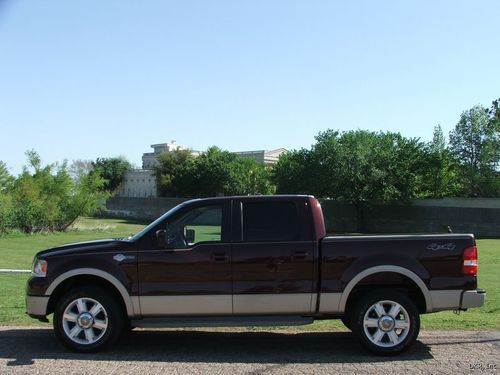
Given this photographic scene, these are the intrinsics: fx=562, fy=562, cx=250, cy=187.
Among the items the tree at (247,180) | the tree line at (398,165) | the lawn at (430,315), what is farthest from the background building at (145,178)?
the lawn at (430,315)

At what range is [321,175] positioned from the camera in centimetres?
5350

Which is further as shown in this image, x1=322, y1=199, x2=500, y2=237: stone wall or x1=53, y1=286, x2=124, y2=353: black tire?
x1=322, y1=199, x2=500, y2=237: stone wall

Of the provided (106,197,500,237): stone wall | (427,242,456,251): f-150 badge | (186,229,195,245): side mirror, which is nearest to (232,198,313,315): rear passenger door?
(186,229,195,245): side mirror

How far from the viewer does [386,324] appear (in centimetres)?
671

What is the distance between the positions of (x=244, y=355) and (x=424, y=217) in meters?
45.9

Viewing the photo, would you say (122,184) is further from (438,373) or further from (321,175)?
(438,373)

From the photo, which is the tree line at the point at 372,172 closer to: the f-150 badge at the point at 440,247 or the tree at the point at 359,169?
the tree at the point at 359,169

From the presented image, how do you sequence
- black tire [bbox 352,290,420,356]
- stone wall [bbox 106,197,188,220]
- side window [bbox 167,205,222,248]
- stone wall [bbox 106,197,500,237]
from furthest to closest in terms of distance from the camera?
stone wall [bbox 106,197,188,220], stone wall [bbox 106,197,500,237], side window [bbox 167,205,222,248], black tire [bbox 352,290,420,356]

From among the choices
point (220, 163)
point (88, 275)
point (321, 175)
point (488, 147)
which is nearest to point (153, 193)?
point (220, 163)

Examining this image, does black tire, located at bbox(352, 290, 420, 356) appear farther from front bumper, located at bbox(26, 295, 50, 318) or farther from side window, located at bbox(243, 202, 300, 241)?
front bumper, located at bbox(26, 295, 50, 318)

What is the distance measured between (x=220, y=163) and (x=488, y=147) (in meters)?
34.7

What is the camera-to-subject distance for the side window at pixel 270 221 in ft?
22.7

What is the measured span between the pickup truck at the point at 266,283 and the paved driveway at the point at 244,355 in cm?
33

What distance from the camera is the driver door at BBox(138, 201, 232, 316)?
6.74 m
